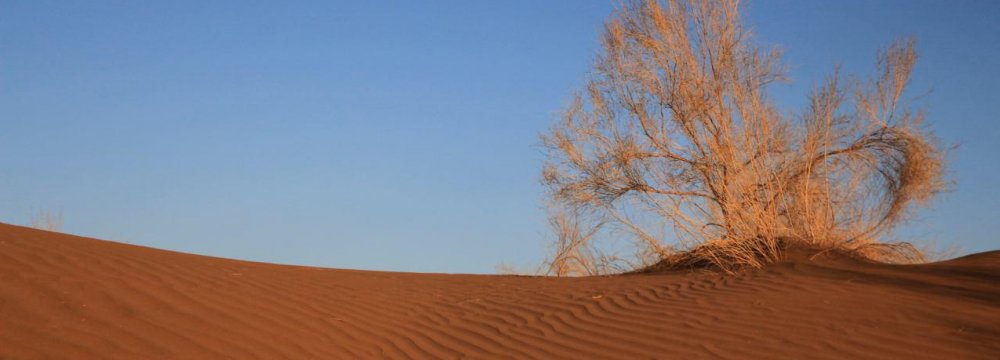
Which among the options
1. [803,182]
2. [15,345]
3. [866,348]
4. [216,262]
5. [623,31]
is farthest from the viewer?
[623,31]

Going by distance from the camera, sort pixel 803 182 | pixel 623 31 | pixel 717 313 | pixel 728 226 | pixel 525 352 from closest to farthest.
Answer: pixel 525 352, pixel 717 313, pixel 728 226, pixel 803 182, pixel 623 31

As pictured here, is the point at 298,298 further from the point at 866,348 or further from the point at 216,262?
the point at 866,348

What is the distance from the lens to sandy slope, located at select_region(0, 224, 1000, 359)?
579 centimetres

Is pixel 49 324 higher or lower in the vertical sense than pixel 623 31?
lower

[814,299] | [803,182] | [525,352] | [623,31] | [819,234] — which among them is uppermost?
[623,31]

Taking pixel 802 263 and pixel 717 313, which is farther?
pixel 802 263

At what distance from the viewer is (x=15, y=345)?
16.0 ft

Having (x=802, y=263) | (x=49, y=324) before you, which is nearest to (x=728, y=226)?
(x=802, y=263)

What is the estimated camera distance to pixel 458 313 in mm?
8133

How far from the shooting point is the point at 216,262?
9469 mm

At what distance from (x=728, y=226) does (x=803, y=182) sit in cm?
298

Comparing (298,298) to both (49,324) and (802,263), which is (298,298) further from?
(802,263)

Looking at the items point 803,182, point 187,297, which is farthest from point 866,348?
point 803,182

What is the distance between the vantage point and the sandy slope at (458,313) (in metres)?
5.79
